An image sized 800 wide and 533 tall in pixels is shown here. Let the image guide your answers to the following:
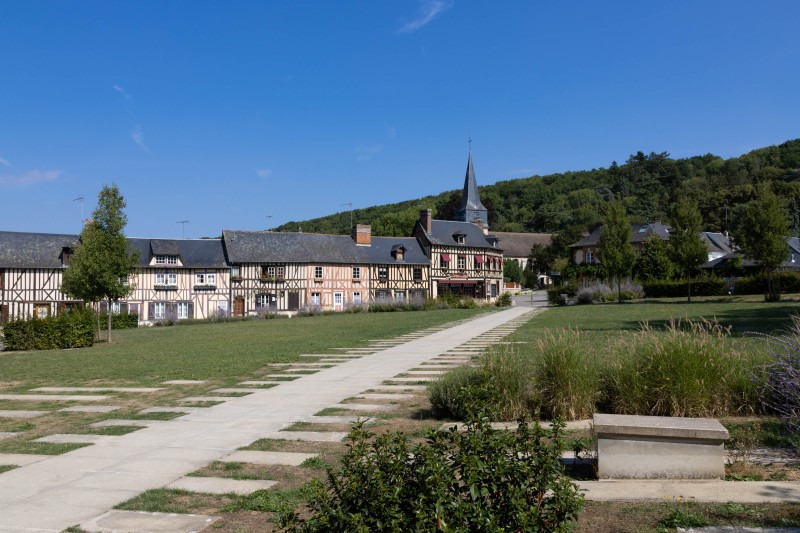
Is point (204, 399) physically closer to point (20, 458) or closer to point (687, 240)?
point (20, 458)

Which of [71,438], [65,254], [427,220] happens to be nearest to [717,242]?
[427,220]

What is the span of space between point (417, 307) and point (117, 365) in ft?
90.3

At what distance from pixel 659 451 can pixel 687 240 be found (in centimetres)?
3468

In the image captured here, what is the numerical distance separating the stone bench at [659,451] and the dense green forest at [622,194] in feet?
A: 233

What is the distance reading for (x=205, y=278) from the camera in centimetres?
4300

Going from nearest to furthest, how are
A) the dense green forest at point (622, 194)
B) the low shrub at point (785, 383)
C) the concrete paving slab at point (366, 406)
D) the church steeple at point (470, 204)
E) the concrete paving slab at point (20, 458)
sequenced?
1. the concrete paving slab at point (20, 458)
2. the low shrub at point (785, 383)
3. the concrete paving slab at point (366, 406)
4. the church steeple at point (470, 204)
5. the dense green forest at point (622, 194)

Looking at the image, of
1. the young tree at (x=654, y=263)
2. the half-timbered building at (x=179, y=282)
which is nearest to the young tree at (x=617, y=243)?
the young tree at (x=654, y=263)

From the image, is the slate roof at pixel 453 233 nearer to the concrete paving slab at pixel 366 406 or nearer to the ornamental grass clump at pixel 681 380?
the concrete paving slab at pixel 366 406

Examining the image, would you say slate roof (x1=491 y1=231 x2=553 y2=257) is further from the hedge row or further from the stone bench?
the stone bench

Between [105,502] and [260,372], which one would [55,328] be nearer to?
[260,372]

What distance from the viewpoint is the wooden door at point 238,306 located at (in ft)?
143

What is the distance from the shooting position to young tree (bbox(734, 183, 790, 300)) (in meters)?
31.8

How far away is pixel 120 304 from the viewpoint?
A: 131ft

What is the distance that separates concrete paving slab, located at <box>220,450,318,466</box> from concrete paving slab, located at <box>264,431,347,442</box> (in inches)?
21.7
